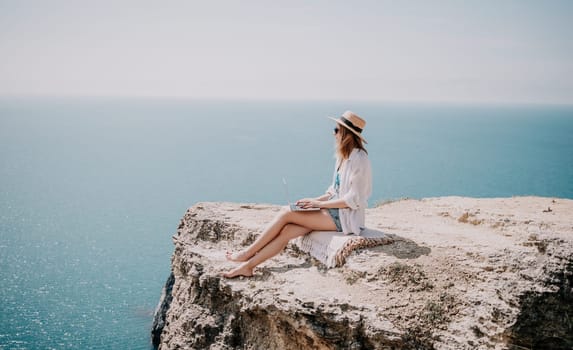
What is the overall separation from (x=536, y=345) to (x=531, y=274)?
1128 mm

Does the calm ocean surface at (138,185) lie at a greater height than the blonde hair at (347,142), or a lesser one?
lesser

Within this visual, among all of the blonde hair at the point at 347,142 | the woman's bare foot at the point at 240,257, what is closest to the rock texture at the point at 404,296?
the woman's bare foot at the point at 240,257

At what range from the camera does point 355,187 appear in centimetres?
830

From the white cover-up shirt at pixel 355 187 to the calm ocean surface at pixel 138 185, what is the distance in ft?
86.9

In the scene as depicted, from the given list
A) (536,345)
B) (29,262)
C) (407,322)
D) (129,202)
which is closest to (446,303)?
(407,322)

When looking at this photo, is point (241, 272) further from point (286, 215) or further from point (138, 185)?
point (138, 185)

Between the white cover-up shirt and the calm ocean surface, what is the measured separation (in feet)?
86.9

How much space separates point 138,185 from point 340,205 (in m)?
93.3

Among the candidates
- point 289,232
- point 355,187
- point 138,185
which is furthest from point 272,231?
point 138,185

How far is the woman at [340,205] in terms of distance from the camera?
8.31m

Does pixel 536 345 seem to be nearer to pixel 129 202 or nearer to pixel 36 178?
pixel 129 202

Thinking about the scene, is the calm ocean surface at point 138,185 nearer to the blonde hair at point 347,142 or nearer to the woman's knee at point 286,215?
the woman's knee at point 286,215

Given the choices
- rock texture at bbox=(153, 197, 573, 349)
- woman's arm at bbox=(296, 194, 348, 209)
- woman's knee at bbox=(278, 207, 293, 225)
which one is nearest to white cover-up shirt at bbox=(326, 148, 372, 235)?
woman's arm at bbox=(296, 194, 348, 209)

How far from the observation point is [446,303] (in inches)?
287
